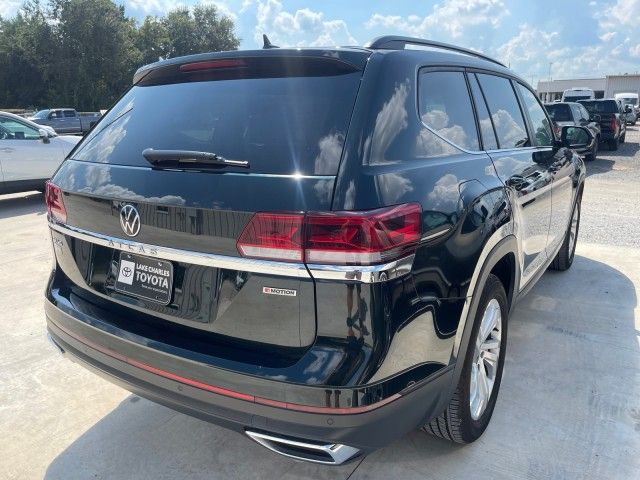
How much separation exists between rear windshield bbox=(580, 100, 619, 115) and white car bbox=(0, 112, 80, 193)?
678 inches

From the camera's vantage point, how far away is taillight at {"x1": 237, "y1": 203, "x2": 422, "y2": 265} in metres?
1.77

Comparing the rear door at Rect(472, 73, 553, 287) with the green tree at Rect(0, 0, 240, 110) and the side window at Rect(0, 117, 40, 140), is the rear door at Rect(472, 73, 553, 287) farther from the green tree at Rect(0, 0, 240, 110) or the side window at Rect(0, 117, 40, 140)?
the green tree at Rect(0, 0, 240, 110)

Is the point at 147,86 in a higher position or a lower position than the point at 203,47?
lower

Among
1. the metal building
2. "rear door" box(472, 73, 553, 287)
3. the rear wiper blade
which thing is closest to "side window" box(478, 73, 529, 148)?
"rear door" box(472, 73, 553, 287)

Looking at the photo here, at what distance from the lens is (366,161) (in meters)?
1.87

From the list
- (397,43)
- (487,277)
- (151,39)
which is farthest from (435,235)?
(151,39)

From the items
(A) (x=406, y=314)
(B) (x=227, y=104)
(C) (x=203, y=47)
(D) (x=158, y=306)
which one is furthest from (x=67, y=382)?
(C) (x=203, y=47)

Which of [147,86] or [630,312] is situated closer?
[147,86]

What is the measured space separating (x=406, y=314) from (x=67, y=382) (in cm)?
236

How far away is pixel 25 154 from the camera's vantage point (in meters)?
8.85

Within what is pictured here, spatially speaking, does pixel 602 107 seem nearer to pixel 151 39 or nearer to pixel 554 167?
pixel 554 167

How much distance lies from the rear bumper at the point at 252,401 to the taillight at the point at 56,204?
53 centimetres

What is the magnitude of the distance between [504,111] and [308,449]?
2358 millimetres

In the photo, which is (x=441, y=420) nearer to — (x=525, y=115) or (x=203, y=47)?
(x=525, y=115)
